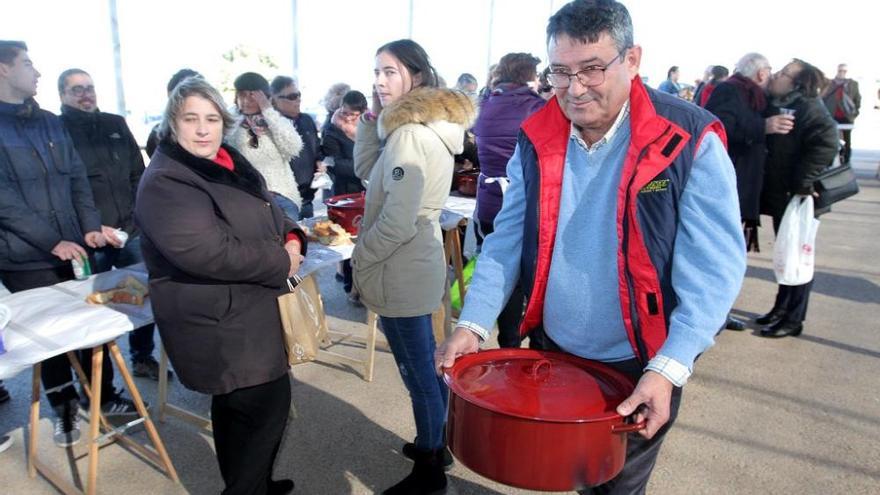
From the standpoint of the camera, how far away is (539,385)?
1.29m

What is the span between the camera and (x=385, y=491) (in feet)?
8.29

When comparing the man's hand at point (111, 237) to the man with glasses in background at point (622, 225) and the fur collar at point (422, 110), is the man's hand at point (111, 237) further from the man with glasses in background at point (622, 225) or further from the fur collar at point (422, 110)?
the man with glasses in background at point (622, 225)

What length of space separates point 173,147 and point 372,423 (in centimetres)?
181

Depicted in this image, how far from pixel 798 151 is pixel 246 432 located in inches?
157

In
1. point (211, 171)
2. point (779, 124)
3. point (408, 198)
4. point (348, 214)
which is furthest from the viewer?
point (779, 124)

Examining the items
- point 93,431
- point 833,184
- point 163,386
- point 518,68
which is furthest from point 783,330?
point 93,431

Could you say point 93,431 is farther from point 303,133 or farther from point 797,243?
point 797,243

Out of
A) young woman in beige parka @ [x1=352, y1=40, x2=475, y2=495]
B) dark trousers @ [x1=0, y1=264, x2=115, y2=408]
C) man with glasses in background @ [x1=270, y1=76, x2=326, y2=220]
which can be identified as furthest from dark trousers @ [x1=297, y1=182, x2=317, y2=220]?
young woman in beige parka @ [x1=352, y1=40, x2=475, y2=495]

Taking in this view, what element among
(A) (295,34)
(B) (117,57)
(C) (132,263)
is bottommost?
(C) (132,263)

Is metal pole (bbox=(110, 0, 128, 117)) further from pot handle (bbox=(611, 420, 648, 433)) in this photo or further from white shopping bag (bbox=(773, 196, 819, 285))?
pot handle (bbox=(611, 420, 648, 433))

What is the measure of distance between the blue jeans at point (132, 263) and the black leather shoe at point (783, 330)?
4.17 metres

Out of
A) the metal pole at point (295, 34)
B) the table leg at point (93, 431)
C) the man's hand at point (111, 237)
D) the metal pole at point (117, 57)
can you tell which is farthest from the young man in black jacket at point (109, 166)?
the metal pole at point (295, 34)

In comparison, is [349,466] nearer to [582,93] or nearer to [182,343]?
[182,343]

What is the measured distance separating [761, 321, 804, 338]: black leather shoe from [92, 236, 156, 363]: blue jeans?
13.7 ft
